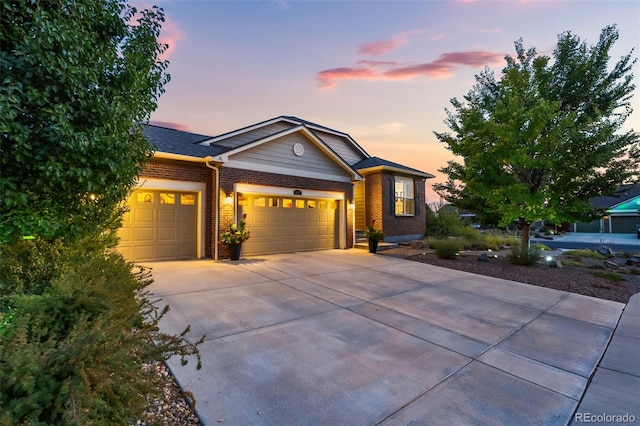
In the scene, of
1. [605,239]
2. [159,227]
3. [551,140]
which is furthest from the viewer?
[605,239]

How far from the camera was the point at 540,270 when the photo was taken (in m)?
8.23

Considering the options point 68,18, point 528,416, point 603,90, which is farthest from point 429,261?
point 68,18

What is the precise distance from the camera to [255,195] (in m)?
10.6

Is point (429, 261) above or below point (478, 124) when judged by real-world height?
below

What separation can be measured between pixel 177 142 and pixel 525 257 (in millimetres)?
12473

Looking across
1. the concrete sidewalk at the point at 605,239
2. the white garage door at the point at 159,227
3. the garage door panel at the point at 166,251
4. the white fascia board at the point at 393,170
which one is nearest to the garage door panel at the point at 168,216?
the white garage door at the point at 159,227

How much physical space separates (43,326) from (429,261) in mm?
9365

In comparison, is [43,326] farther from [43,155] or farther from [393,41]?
[393,41]

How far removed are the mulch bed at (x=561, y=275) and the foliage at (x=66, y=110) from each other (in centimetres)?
864

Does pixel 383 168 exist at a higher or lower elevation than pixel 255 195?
higher

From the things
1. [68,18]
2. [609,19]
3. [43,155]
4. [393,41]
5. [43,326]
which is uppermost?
[609,19]

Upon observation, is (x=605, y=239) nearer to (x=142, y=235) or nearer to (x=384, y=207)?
(x=384, y=207)

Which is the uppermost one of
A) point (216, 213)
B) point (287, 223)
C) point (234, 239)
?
point (216, 213)

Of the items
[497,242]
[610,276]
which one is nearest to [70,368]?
[610,276]
